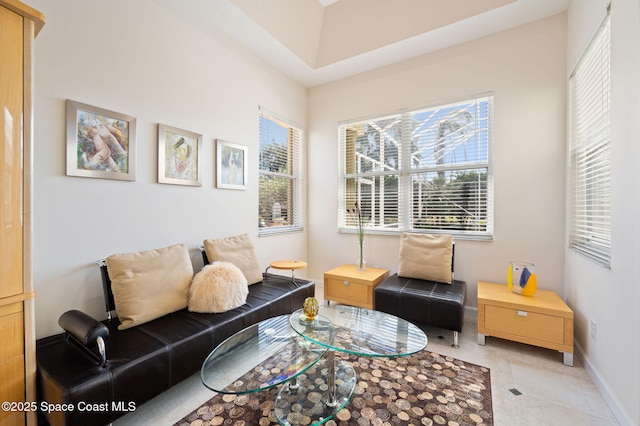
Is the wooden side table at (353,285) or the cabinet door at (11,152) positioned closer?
the cabinet door at (11,152)

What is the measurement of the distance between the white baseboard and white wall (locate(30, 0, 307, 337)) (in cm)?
328

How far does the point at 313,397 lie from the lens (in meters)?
1.65

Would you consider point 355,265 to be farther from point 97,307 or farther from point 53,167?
point 53,167

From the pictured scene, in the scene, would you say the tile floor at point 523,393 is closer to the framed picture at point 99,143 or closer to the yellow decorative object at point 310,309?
the yellow decorative object at point 310,309

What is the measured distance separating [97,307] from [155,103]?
176 centimetres

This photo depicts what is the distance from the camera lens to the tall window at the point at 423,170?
3.13m

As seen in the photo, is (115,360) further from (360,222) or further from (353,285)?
(360,222)

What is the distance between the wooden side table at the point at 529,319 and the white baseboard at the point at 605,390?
0.11m

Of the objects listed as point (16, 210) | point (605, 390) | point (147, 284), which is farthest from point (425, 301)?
point (16, 210)

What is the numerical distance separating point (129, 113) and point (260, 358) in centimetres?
220

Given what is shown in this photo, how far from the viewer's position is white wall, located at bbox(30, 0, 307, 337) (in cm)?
184

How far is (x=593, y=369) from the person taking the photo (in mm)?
1964

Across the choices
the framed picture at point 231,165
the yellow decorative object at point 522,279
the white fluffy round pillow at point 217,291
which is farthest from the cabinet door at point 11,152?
the yellow decorative object at point 522,279

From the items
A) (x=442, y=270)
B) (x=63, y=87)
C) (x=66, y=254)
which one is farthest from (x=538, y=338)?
(x=63, y=87)
